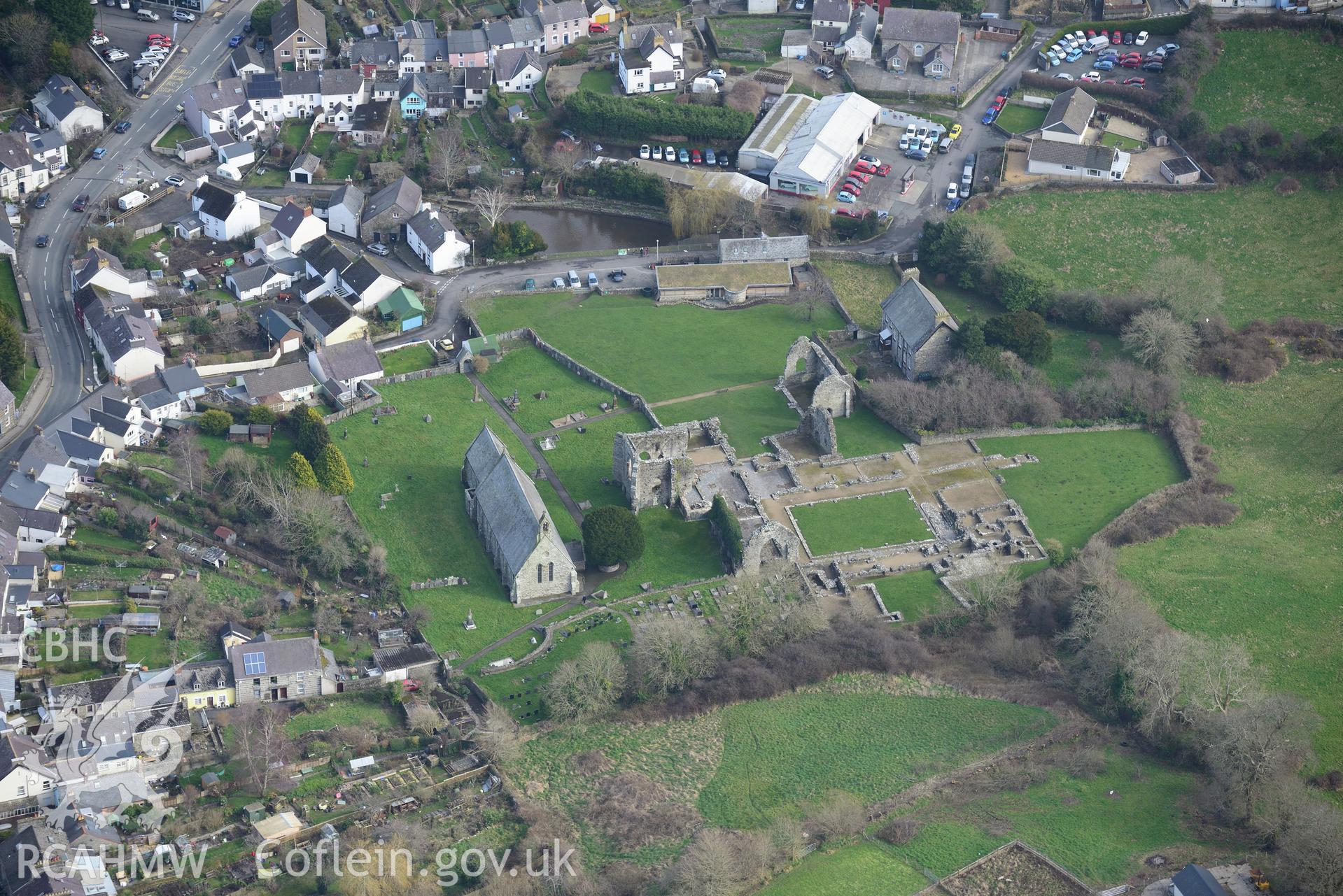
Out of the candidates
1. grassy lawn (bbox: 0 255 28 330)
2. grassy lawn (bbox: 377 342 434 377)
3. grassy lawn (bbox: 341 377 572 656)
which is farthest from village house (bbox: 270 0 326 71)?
grassy lawn (bbox: 341 377 572 656)

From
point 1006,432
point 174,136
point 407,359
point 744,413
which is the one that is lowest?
point 407,359

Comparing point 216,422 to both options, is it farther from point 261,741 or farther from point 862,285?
point 862,285

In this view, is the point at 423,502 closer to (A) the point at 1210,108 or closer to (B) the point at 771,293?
(B) the point at 771,293

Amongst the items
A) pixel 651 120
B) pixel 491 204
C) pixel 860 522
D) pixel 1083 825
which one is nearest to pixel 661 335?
pixel 491 204

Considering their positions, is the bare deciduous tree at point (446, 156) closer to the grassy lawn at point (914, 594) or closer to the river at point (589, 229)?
the river at point (589, 229)

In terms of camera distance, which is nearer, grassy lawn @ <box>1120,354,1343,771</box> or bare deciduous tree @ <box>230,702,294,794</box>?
bare deciduous tree @ <box>230,702,294,794</box>

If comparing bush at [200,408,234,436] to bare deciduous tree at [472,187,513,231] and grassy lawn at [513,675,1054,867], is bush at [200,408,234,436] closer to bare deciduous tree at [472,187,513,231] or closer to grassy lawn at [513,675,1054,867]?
bare deciduous tree at [472,187,513,231]
